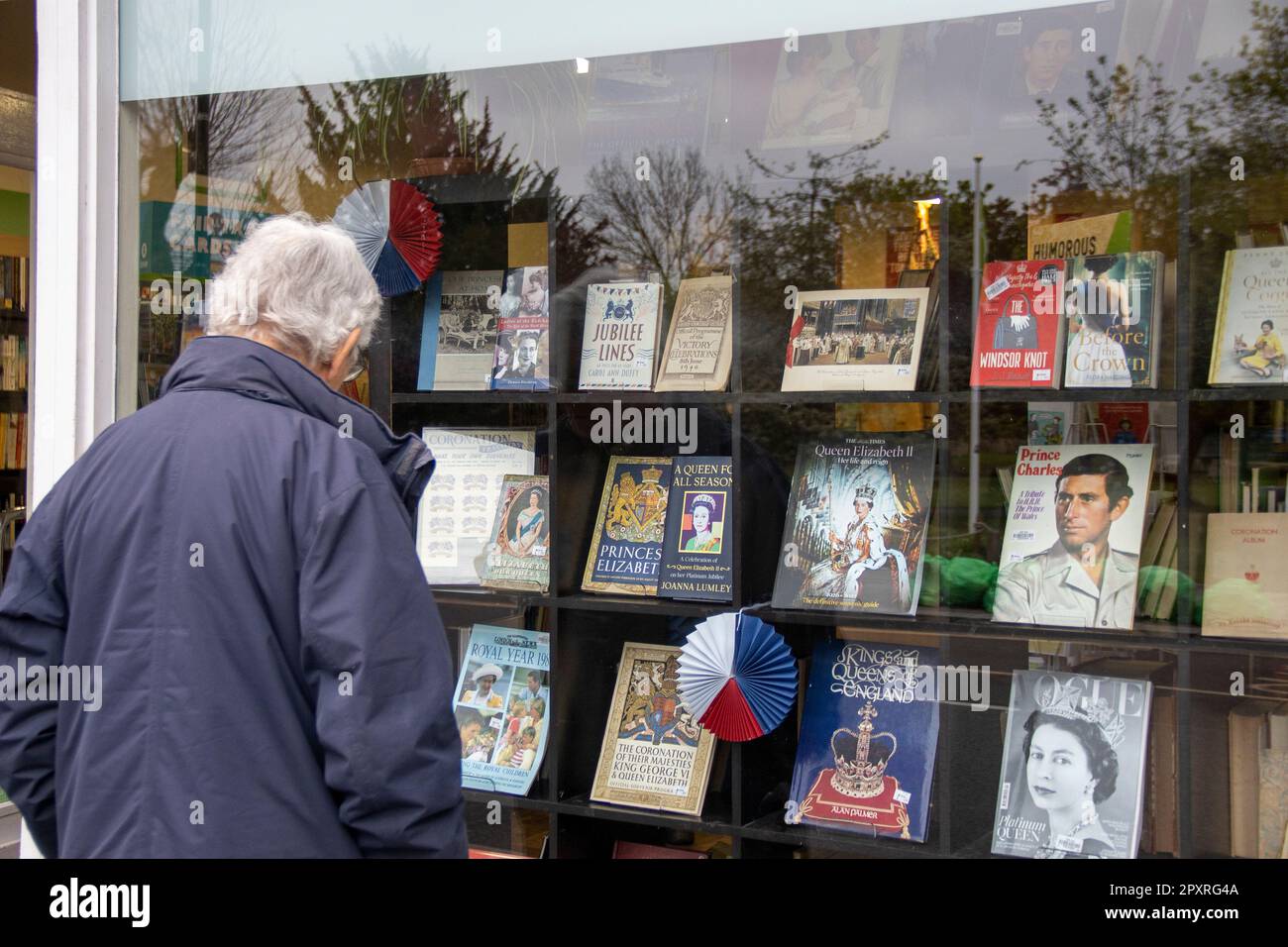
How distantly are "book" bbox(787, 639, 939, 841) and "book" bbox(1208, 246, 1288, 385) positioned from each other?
3.04ft

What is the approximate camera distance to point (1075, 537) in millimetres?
2600

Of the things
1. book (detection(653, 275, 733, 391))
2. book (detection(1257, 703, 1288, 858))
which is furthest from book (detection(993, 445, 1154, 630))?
book (detection(653, 275, 733, 391))

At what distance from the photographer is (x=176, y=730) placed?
1.50 m

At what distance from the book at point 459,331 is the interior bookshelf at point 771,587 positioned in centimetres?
5

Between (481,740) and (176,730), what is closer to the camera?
(176,730)

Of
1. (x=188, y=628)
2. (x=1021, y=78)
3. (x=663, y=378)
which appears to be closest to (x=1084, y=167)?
(x=1021, y=78)

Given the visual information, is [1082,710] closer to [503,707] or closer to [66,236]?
[503,707]

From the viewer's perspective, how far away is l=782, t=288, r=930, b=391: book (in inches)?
109

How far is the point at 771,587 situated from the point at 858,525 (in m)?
0.27

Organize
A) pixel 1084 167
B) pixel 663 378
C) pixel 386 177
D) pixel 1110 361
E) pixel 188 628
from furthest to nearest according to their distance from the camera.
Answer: pixel 386 177
pixel 663 378
pixel 1084 167
pixel 1110 361
pixel 188 628

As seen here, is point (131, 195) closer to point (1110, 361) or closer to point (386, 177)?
point (386, 177)

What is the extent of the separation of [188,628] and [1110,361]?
202 centimetres

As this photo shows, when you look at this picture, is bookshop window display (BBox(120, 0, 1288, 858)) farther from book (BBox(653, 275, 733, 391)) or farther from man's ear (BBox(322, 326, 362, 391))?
man's ear (BBox(322, 326, 362, 391))

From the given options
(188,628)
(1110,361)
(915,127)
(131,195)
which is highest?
(915,127)
